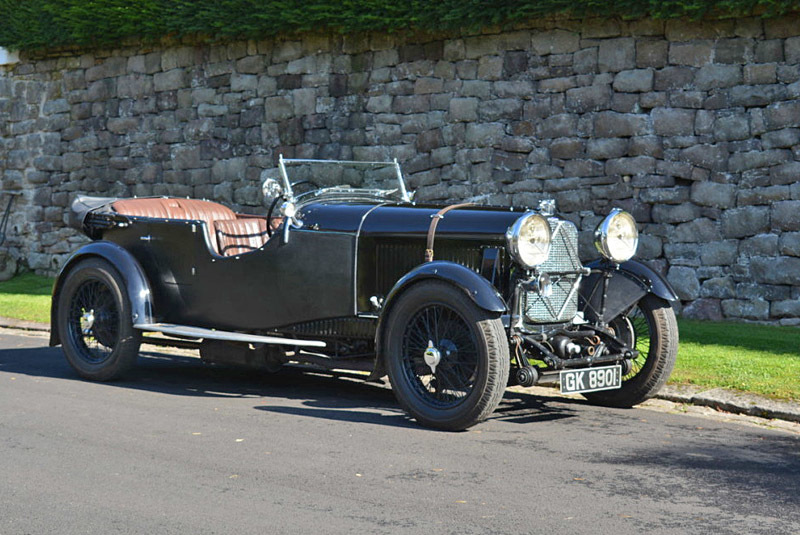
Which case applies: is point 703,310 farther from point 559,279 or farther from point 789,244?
point 559,279

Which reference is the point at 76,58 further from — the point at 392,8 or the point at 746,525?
the point at 746,525

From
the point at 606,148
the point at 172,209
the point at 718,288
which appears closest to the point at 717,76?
the point at 606,148

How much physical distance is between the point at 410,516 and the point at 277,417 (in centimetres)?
229

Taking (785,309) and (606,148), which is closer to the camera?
(785,309)

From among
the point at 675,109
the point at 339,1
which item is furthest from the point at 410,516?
the point at 339,1

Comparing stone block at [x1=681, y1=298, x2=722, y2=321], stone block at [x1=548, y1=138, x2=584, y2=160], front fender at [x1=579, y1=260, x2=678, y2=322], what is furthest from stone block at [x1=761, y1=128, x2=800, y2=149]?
front fender at [x1=579, y1=260, x2=678, y2=322]

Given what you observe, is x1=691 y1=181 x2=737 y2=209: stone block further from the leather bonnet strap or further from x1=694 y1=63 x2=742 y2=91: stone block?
the leather bonnet strap

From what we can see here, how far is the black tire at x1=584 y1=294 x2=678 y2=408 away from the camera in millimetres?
6801

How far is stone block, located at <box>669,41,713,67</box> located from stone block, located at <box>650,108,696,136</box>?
0.51m

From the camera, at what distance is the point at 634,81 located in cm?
1140

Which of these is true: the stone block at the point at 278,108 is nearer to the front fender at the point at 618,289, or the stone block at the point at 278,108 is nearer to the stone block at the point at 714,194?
the stone block at the point at 714,194

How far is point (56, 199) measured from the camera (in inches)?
688

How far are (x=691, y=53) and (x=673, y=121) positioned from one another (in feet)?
2.39

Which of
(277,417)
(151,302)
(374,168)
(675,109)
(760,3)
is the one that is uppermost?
(760,3)
